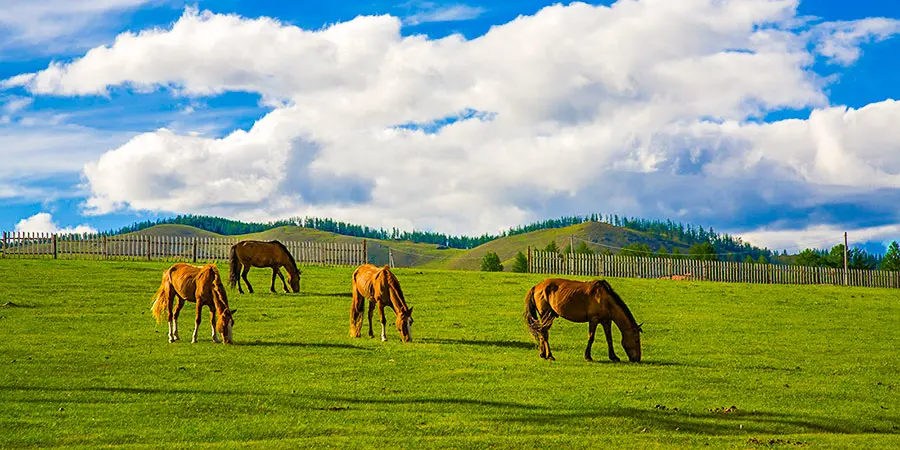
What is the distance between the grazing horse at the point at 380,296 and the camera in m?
22.3

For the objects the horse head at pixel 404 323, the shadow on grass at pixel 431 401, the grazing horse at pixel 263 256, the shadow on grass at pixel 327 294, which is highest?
the grazing horse at pixel 263 256

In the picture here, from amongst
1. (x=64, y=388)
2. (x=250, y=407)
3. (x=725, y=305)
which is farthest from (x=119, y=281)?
(x=725, y=305)

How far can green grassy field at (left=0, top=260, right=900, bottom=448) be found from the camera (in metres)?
13.2

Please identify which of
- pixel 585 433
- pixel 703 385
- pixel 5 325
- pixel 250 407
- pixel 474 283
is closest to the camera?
pixel 585 433

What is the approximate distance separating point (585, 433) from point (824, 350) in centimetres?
1451

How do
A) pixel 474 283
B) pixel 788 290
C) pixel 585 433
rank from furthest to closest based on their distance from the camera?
pixel 788 290 → pixel 474 283 → pixel 585 433

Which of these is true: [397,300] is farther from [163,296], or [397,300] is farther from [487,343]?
[163,296]

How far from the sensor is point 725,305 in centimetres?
3603

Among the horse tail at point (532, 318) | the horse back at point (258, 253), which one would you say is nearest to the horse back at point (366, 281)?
the horse tail at point (532, 318)

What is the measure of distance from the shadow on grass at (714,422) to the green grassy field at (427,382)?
0.18 feet

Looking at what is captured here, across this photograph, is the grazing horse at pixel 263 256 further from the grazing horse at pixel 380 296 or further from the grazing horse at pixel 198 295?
the grazing horse at pixel 198 295

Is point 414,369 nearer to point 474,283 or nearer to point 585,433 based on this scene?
point 585,433

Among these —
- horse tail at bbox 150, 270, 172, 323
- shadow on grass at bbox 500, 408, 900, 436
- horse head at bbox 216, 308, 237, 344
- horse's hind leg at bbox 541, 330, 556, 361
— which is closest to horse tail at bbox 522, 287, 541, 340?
horse's hind leg at bbox 541, 330, 556, 361

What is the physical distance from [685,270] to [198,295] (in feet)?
166
